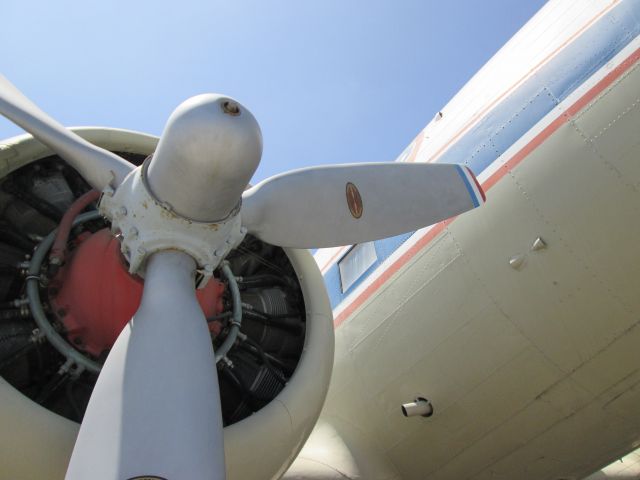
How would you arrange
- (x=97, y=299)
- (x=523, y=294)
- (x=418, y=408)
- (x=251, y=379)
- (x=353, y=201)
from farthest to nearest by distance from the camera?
(x=418, y=408)
(x=523, y=294)
(x=251, y=379)
(x=353, y=201)
(x=97, y=299)

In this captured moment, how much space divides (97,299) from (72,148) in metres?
1.16

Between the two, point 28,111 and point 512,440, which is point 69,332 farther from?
point 512,440

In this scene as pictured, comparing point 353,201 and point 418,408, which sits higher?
point 353,201

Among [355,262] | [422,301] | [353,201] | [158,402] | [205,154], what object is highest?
[355,262]

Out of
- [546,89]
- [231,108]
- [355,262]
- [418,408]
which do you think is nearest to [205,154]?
[231,108]

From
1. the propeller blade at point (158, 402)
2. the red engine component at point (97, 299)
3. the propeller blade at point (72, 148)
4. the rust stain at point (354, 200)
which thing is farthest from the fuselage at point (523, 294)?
the propeller blade at point (72, 148)

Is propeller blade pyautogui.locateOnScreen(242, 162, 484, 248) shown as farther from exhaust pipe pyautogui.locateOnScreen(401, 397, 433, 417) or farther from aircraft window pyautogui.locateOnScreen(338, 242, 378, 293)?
aircraft window pyautogui.locateOnScreen(338, 242, 378, 293)

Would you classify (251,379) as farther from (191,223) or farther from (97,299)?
(191,223)

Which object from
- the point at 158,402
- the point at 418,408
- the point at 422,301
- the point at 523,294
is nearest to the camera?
the point at 158,402

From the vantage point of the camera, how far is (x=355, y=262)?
834cm

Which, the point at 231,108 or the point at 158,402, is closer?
the point at 158,402

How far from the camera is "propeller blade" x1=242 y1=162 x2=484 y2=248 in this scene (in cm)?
507

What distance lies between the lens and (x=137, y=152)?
19.2 ft

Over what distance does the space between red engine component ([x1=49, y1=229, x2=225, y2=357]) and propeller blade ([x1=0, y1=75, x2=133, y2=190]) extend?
0.62 m
